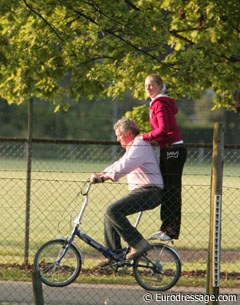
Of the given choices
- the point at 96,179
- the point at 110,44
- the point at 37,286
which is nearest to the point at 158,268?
the point at 96,179

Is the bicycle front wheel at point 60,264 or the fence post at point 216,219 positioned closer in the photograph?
the fence post at point 216,219

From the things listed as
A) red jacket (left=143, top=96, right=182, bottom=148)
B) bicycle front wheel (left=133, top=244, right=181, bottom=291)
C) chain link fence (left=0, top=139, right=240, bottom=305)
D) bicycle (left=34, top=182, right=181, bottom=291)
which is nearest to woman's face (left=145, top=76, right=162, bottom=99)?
red jacket (left=143, top=96, right=182, bottom=148)

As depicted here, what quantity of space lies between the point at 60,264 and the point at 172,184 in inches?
50.4

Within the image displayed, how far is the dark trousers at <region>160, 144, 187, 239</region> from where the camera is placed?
1077 cm

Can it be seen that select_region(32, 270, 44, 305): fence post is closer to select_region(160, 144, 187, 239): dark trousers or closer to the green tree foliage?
select_region(160, 144, 187, 239): dark trousers

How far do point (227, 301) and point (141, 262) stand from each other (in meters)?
0.88

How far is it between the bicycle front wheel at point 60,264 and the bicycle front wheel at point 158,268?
57 cm

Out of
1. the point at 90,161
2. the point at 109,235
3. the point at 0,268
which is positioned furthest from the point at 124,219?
the point at 90,161

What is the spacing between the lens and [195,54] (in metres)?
13.0

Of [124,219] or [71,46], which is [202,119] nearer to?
[71,46]

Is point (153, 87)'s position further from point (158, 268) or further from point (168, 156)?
point (158, 268)

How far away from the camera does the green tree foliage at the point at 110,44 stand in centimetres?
1258

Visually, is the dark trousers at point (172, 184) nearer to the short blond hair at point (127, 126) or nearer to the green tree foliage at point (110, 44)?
the short blond hair at point (127, 126)

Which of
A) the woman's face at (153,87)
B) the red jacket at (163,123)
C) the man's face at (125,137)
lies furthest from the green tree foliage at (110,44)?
the man's face at (125,137)
